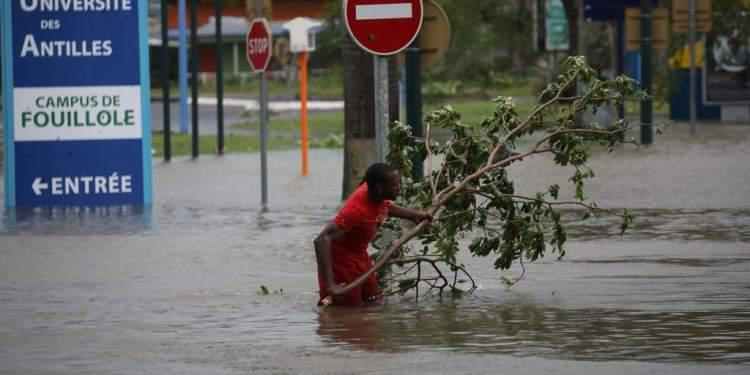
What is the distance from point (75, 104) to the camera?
2186cm

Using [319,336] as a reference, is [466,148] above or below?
above

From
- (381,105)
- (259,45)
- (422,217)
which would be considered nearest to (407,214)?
(422,217)

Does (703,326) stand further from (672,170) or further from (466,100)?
(466,100)

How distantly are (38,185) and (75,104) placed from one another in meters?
1.03

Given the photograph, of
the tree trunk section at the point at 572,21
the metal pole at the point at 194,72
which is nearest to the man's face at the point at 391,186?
the metal pole at the point at 194,72

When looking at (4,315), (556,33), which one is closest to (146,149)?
(4,315)

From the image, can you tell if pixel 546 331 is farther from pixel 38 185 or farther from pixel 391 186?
pixel 38 185

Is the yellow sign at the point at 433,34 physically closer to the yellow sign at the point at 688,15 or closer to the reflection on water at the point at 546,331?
the reflection on water at the point at 546,331

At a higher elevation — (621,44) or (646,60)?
(621,44)

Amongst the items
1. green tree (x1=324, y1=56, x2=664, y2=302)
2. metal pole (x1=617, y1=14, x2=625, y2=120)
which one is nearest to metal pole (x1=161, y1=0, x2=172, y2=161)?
metal pole (x1=617, y1=14, x2=625, y2=120)

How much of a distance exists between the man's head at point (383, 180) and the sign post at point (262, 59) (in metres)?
10.5

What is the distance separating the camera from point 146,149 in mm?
21953

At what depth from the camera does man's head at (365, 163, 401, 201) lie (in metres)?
11.6

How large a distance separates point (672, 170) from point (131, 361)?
58.0 feet
